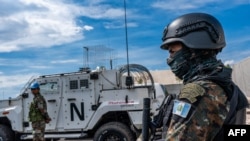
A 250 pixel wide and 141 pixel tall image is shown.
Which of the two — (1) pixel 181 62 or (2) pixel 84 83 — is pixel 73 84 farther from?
(1) pixel 181 62

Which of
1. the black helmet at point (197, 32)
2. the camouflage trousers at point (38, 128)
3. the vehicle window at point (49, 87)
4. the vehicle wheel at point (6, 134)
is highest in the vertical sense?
the black helmet at point (197, 32)

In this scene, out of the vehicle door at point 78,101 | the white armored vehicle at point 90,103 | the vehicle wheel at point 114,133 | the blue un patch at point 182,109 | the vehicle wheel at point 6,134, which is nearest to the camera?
the blue un patch at point 182,109

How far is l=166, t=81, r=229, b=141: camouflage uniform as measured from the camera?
1693 mm

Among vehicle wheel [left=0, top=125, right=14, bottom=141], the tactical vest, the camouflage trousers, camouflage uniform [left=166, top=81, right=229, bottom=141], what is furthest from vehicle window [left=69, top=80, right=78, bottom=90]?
camouflage uniform [left=166, top=81, right=229, bottom=141]

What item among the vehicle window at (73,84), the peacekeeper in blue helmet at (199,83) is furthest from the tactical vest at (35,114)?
the peacekeeper in blue helmet at (199,83)

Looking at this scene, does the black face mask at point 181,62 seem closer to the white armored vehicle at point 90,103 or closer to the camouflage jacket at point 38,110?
the white armored vehicle at point 90,103

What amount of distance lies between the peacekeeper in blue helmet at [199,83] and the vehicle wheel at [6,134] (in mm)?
8786

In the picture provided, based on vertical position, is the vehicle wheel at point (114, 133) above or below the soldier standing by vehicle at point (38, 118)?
below

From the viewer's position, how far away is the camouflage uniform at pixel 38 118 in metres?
8.92

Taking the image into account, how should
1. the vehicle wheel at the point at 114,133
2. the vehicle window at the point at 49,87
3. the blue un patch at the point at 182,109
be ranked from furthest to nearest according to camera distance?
the vehicle window at the point at 49,87
the vehicle wheel at the point at 114,133
the blue un patch at the point at 182,109

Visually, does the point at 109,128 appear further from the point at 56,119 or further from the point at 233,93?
the point at 233,93

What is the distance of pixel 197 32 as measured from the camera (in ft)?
6.41

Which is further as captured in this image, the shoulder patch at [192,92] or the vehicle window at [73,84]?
the vehicle window at [73,84]

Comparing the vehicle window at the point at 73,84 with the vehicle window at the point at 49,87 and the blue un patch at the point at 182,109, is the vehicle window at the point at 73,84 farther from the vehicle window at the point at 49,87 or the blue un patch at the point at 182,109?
the blue un patch at the point at 182,109
